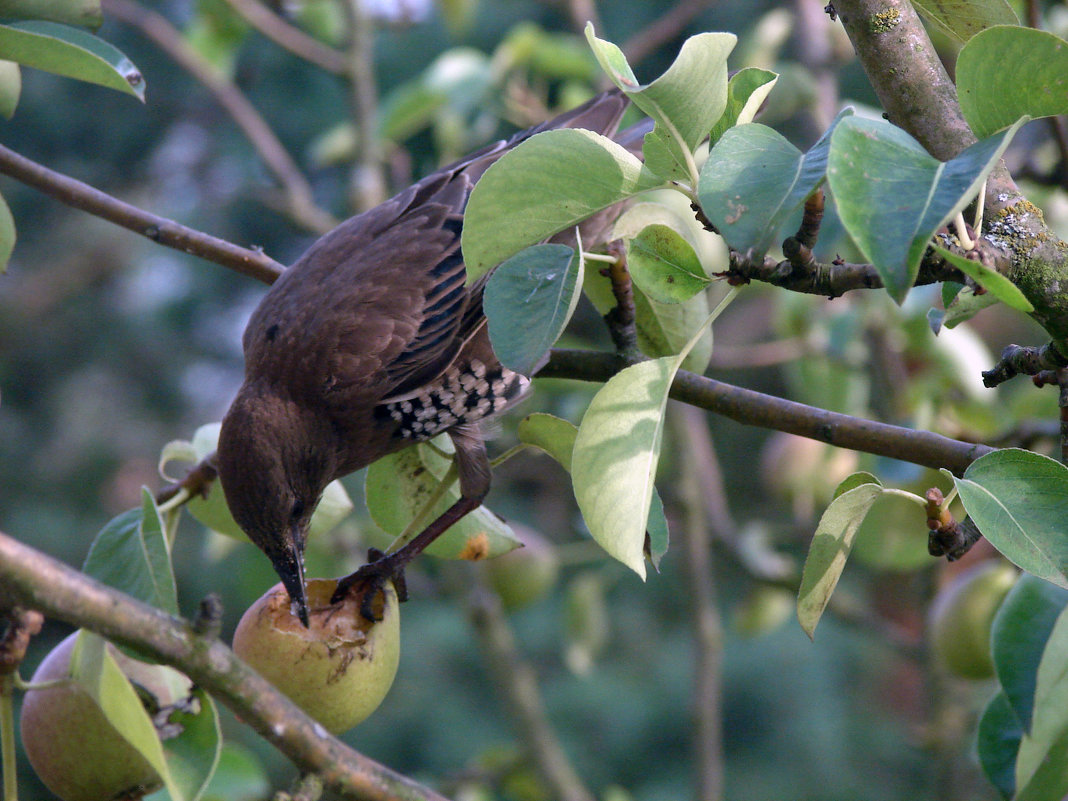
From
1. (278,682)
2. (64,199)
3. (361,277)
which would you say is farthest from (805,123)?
(278,682)

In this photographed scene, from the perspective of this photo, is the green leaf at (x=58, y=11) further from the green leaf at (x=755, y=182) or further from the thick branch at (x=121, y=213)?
the green leaf at (x=755, y=182)

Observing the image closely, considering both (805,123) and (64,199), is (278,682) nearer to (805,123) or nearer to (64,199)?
(64,199)

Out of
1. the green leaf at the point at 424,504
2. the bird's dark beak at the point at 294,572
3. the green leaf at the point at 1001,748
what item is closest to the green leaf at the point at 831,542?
the green leaf at the point at 1001,748

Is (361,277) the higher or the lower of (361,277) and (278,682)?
the higher

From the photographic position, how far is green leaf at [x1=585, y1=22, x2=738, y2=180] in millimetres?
931

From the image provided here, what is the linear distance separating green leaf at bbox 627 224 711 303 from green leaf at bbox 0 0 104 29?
0.98 metres

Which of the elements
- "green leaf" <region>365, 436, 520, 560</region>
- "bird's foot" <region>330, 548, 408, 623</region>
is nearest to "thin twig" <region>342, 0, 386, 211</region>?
"green leaf" <region>365, 436, 520, 560</region>

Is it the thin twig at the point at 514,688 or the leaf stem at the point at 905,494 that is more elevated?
the leaf stem at the point at 905,494

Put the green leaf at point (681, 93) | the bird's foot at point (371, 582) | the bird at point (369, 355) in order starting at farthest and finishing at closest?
the bird at point (369, 355), the bird's foot at point (371, 582), the green leaf at point (681, 93)

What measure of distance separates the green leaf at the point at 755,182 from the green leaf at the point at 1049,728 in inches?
23.6

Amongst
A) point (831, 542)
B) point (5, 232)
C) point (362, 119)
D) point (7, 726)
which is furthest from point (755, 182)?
point (362, 119)

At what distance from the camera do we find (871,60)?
1135 mm

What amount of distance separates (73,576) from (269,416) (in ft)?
3.08

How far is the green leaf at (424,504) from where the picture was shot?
1.53m
